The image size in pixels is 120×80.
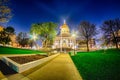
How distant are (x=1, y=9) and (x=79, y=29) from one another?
144 ft

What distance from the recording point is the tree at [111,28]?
2152 inches

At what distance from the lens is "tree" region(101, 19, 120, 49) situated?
54.7 metres

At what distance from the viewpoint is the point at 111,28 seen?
5638cm

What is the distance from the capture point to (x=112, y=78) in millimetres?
9562

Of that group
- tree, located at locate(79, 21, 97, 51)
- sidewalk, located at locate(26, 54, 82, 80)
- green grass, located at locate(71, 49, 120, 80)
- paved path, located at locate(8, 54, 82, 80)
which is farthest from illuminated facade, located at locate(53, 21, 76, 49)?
paved path, located at locate(8, 54, 82, 80)

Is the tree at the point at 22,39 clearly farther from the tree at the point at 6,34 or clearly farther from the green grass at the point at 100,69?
the green grass at the point at 100,69

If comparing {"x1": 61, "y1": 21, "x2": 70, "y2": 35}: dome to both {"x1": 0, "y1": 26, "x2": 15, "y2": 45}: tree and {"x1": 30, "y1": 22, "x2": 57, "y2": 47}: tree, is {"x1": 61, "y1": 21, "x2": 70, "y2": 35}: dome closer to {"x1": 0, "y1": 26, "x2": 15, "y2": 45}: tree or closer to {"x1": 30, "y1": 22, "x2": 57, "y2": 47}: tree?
{"x1": 0, "y1": 26, "x2": 15, "y2": 45}: tree

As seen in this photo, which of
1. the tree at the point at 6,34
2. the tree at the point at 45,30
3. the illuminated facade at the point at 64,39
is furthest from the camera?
the illuminated facade at the point at 64,39

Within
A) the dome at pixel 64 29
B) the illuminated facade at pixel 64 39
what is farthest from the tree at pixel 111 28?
the dome at pixel 64 29

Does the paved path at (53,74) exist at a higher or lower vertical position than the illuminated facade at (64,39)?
lower

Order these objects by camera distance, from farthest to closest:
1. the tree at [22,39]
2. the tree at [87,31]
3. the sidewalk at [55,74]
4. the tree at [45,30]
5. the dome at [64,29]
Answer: the dome at [64,29]
the tree at [22,39]
the tree at [45,30]
the tree at [87,31]
the sidewalk at [55,74]

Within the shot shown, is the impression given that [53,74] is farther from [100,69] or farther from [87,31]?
[87,31]

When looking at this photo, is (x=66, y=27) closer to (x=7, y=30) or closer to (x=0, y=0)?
(x=7, y=30)

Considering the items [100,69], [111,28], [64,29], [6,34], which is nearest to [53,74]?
[100,69]
